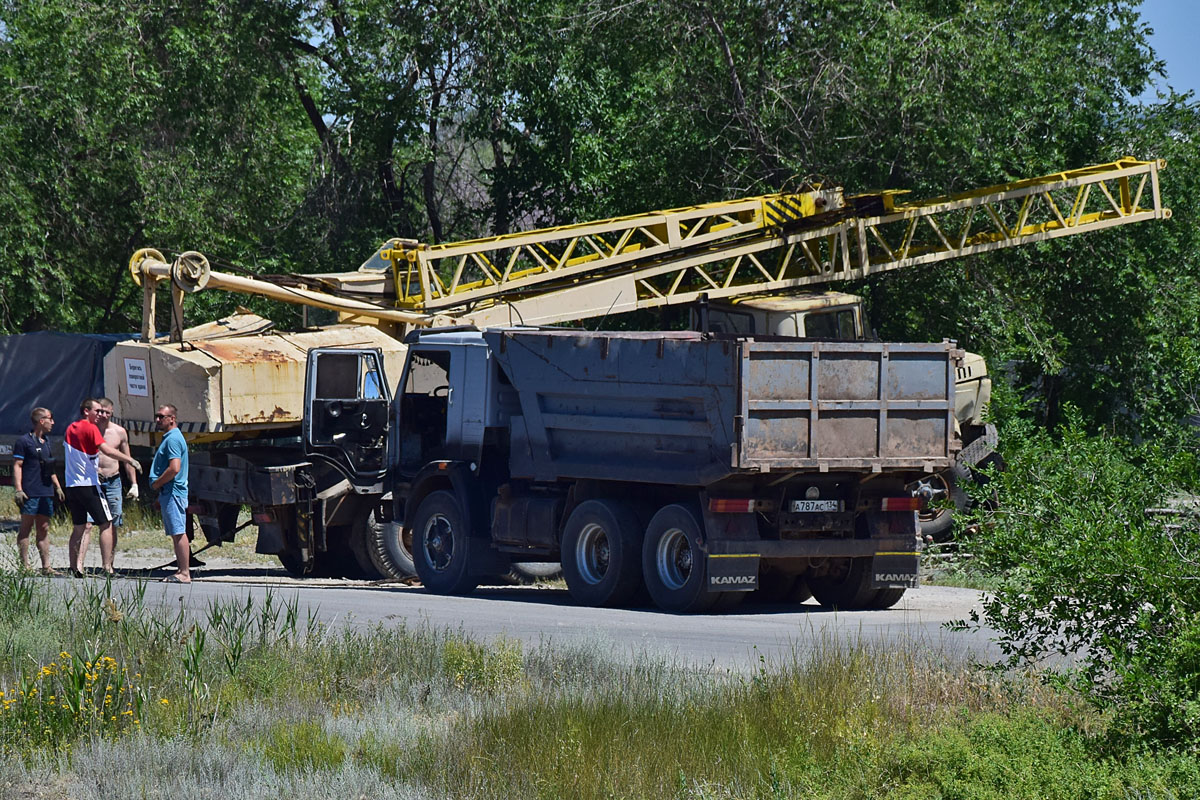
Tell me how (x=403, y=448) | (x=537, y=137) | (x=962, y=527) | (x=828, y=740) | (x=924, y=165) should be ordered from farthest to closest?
1. (x=537, y=137)
2. (x=924, y=165)
3. (x=403, y=448)
4. (x=962, y=527)
5. (x=828, y=740)

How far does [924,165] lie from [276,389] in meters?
10.3

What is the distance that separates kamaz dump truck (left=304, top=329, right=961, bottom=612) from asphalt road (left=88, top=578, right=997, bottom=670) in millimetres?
410

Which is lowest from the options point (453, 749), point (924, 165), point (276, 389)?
point (453, 749)

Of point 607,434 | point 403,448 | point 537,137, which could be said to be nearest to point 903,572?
point 607,434

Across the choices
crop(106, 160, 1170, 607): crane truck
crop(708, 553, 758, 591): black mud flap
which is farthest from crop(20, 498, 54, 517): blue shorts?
crop(708, 553, 758, 591): black mud flap

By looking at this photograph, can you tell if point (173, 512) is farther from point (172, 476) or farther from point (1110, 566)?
point (1110, 566)

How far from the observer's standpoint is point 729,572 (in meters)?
13.4

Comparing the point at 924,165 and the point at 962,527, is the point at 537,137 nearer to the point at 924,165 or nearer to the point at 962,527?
the point at 924,165

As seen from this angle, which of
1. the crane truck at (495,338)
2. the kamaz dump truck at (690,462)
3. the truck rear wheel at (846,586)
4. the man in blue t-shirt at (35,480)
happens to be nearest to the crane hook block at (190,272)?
the crane truck at (495,338)

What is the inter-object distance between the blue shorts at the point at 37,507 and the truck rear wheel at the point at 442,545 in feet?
12.8

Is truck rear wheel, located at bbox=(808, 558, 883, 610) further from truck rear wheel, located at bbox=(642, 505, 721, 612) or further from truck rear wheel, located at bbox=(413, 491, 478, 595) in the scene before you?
truck rear wheel, located at bbox=(413, 491, 478, 595)

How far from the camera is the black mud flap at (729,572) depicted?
13344mm

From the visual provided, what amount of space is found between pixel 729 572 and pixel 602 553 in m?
1.69

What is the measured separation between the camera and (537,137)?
27141 mm
